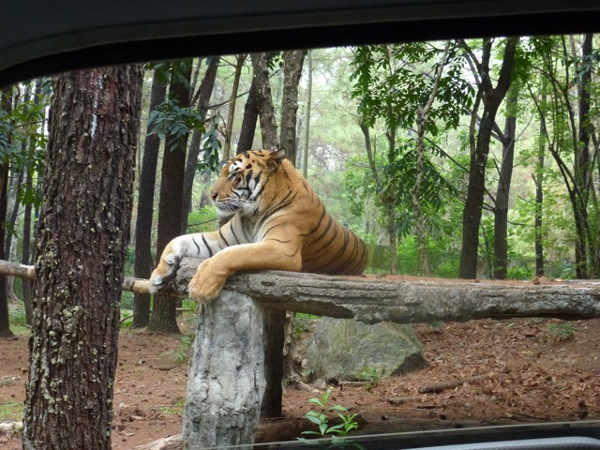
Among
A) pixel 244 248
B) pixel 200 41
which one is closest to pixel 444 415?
pixel 244 248

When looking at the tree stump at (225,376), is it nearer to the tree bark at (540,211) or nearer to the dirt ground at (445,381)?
the dirt ground at (445,381)

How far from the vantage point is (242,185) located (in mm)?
4574

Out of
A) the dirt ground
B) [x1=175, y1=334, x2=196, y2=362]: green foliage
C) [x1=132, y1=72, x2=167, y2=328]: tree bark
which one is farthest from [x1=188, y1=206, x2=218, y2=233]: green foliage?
[x1=175, y1=334, x2=196, y2=362]: green foliage

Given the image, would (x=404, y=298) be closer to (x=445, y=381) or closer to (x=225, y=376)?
(x=225, y=376)

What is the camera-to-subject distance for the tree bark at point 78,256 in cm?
351

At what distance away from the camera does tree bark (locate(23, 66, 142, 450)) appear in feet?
11.5

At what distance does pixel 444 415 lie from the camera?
562 centimetres

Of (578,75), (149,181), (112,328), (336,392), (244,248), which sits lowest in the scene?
(336,392)

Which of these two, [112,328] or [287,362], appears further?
[287,362]

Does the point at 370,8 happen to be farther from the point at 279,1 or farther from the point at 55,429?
the point at 55,429

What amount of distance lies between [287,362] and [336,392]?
0.57m

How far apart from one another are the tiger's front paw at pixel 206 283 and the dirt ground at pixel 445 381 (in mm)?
1516

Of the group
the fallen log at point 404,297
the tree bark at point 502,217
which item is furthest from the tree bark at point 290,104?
the tree bark at point 502,217

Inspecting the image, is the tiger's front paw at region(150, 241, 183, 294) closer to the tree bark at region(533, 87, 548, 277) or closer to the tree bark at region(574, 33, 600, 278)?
the tree bark at region(574, 33, 600, 278)
